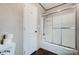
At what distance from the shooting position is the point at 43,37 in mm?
1455

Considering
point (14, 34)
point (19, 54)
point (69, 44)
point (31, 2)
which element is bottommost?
point (19, 54)

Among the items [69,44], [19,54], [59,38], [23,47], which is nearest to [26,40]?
[23,47]

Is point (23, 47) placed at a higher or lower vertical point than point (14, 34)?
lower

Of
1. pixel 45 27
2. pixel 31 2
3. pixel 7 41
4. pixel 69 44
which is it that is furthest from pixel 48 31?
pixel 7 41

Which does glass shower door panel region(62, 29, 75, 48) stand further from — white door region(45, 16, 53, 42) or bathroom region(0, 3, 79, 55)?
white door region(45, 16, 53, 42)

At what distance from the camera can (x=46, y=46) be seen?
144 cm

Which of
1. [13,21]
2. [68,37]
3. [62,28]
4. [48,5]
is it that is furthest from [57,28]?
[13,21]

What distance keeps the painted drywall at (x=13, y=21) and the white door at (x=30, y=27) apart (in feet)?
0.17

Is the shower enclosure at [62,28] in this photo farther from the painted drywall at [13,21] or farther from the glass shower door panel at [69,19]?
the painted drywall at [13,21]

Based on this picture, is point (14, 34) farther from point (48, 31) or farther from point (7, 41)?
point (48, 31)

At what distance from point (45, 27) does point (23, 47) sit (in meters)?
0.40

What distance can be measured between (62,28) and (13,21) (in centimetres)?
65

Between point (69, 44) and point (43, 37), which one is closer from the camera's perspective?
point (69, 44)

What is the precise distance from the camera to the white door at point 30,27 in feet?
4.67
